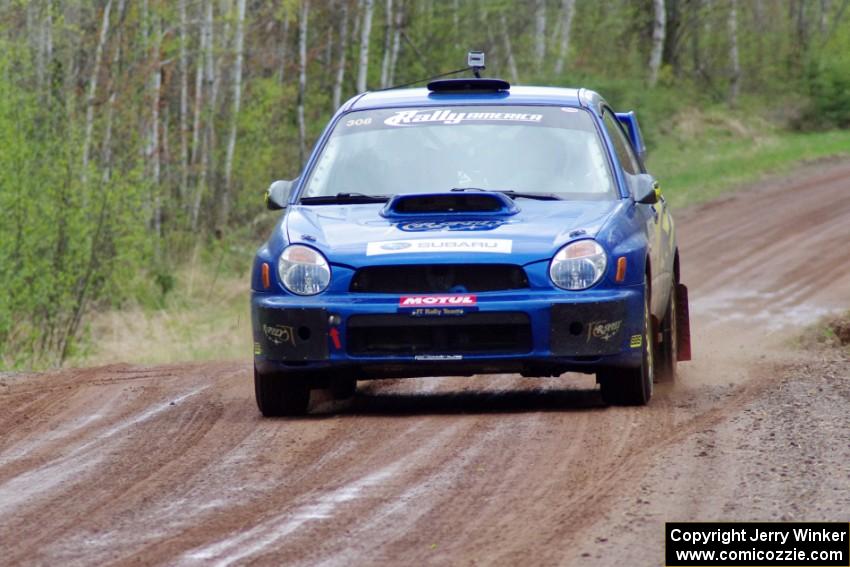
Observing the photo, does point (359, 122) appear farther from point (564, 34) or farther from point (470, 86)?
point (564, 34)

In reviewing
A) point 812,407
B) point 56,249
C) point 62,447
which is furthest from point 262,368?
point 56,249

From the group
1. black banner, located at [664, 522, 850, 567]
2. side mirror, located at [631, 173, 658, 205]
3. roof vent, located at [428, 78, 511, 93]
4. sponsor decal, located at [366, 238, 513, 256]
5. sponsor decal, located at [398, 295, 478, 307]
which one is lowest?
black banner, located at [664, 522, 850, 567]

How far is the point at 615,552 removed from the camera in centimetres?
486

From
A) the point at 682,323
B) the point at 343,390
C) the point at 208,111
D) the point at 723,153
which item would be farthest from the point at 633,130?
the point at 723,153

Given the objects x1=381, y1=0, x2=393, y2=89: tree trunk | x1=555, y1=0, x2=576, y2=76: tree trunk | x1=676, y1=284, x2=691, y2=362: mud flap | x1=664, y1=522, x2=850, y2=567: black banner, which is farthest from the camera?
x1=555, y1=0, x2=576, y2=76: tree trunk

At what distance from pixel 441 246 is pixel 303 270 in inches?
27.6

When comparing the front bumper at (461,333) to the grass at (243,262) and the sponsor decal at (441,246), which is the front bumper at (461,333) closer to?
the sponsor decal at (441,246)

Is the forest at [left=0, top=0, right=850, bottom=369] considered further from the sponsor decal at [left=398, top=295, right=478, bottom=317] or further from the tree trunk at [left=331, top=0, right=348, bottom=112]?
the sponsor decal at [left=398, top=295, right=478, bottom=317]

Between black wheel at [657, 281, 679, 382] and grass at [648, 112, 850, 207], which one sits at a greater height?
black wheel at [657, 281, 679, 382]

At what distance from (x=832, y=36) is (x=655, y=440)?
3946cm

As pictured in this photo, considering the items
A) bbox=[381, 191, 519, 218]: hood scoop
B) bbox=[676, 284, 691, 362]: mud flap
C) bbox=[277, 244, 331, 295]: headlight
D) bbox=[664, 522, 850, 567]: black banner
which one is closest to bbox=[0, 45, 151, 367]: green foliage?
bbox=[676, 284, 691, 362]: mud flap

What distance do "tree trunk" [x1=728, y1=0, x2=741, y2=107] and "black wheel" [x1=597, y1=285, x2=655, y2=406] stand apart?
36951mm

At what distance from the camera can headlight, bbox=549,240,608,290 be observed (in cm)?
782

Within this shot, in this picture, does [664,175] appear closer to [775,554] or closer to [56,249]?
[56,249]
